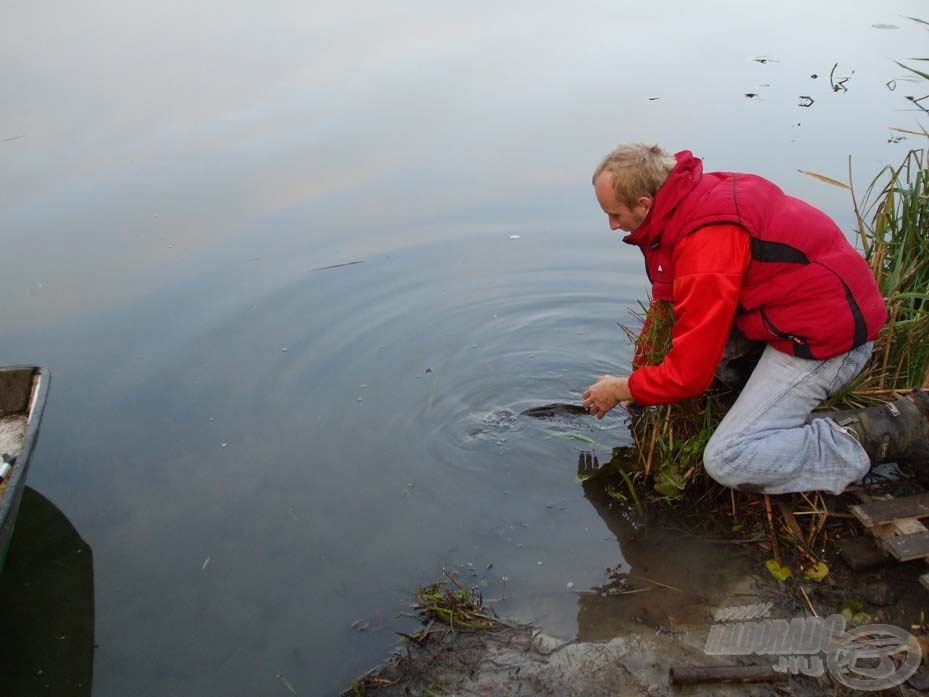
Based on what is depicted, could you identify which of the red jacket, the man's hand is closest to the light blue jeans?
the red jacket

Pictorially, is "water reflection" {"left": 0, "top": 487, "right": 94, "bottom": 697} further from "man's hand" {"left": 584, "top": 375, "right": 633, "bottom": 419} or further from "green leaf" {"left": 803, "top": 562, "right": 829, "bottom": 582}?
"green leaf" {"left": 803, "top": 562, "right": 829, "bottom": 582}

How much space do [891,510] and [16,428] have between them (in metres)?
4.75

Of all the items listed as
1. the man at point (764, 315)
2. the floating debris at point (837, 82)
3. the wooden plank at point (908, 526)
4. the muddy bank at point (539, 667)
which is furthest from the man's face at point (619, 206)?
the floating debris at point (837, 82)

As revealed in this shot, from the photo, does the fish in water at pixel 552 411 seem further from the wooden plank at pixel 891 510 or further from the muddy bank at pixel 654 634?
the wooden plank at pixel 891 510

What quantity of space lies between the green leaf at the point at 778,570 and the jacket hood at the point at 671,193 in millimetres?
1535

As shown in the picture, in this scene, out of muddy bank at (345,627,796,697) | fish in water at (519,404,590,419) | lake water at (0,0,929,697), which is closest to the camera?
muddy bank at (345,627,796,697)

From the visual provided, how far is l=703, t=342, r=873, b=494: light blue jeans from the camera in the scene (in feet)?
11.7

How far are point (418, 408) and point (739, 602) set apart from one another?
2.56 metres

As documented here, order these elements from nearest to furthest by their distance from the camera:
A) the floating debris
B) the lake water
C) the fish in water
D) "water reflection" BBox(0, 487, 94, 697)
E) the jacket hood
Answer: the jacket hood
"water reflection" BBox(0, 487, 94, 697)
the lake water
the fish in water
the floating debris

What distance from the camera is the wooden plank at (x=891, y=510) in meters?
3.42

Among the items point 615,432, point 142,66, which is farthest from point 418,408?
point 142,66

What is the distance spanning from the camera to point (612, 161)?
3672mm

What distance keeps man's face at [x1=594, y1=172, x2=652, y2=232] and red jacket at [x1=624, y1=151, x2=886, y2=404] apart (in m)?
0.06

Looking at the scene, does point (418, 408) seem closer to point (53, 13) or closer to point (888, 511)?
point (888, 511)
